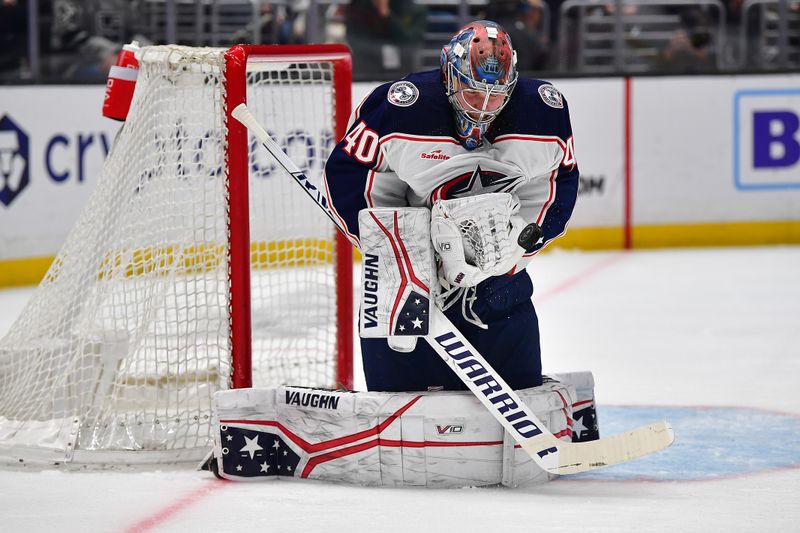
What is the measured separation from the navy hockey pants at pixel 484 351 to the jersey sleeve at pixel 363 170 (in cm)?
26

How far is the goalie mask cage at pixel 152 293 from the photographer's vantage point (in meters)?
2.90

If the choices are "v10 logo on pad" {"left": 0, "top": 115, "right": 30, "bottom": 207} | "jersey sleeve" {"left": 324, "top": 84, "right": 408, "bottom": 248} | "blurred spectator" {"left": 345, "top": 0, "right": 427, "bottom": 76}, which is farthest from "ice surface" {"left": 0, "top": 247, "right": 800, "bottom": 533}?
"blurred spectator" {"left": 345, "top": 0, "right": 427, "bottom": 76}

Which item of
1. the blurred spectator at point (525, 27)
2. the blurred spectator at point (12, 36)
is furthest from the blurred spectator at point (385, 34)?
the blurred spectator at point (12, 36)

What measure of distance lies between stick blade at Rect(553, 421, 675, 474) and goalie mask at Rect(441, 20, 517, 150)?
27.1 inches

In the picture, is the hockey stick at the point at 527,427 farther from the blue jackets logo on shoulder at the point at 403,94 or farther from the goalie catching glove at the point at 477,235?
the blue jackets logo on shoulder at the point at 403,94

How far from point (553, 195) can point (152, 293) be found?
38.8 inches

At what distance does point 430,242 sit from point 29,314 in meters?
1.15

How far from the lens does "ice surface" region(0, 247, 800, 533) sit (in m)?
2.38

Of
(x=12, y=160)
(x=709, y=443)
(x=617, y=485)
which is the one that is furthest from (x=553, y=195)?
(x=12, y=160)

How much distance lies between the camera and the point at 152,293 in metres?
3.02

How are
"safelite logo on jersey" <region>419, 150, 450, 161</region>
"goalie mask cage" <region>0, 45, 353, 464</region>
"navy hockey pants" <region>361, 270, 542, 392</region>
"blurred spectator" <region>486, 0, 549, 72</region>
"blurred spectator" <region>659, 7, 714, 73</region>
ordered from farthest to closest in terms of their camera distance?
"blurred spectator" <region>659, 7, 714, 73</region> < "blurred spectator" <region>486, 0, 549, 72</region> < "goalie mask cage" <region>0, 45, 353, 464</region> < "navy hockey pants" <region>361, 270, 542, 392</region> < "safelite logo on jersey" <region>419, 150, 450, 161</region>

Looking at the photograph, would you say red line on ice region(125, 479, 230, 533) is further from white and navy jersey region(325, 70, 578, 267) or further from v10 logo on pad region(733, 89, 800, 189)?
v10 logo on pad region(733, 89, 800, 189)

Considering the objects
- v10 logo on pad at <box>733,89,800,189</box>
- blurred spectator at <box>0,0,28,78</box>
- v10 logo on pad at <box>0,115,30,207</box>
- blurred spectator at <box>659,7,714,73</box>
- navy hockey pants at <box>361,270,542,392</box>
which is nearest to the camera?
navy hockey pants at <box>361,270,542,392</box>

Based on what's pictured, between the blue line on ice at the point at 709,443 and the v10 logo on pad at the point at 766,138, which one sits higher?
the v10 logo on pad at the point at 766,138
